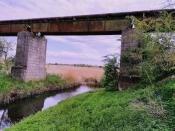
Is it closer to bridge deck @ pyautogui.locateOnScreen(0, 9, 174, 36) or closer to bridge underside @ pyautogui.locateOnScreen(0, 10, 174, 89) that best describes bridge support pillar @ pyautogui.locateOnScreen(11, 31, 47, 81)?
bridge underside @ pyautogui.locateOnScreen(0, 10, 174, 89)

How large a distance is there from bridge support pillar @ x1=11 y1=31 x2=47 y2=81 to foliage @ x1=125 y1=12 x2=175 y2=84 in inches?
621

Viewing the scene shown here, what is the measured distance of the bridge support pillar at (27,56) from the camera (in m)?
31.0

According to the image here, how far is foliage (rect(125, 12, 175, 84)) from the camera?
14258 millimetres

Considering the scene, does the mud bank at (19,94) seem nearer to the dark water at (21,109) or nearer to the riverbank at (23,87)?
the riverbank at (23,87)

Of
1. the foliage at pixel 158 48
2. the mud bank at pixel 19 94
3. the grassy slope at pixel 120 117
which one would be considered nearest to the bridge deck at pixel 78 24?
the foliage at pixel 158 48

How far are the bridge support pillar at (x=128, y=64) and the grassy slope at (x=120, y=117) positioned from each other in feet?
17.8

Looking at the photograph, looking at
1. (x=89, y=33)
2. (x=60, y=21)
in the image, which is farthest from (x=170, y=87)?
(x=60, y=21)

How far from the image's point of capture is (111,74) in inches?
848

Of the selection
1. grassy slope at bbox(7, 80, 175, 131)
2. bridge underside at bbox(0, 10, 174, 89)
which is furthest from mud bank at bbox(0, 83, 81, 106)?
grassy slope at bbox(7, 80, 175, 131)

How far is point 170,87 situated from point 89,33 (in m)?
15.4

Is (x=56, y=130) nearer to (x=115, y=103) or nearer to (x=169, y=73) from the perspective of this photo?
(x=115, y=103)

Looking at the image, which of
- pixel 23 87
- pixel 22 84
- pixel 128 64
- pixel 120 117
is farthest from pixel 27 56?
pixel 120 117

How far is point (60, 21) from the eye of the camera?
29.6 meters

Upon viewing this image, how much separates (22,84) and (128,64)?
12.4 m
